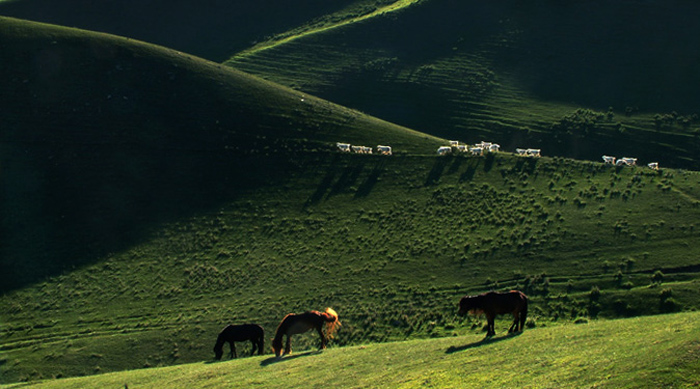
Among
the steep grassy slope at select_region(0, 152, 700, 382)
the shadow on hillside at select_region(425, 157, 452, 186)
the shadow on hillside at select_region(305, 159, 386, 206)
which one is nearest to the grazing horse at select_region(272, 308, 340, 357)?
the steep grassy slope at select_region(0, 152, 700, 382)

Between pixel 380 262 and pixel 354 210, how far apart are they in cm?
1200

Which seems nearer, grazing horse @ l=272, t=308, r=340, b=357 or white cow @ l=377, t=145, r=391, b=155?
grazing horse @ l=272, t=308, r=340, b=357

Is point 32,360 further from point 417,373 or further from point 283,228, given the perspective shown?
point 417,373

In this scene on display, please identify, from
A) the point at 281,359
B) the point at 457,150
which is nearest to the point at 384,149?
the point at 457,150

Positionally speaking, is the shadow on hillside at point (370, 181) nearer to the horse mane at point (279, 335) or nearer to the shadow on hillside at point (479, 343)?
the horse mane at point (279, 335)

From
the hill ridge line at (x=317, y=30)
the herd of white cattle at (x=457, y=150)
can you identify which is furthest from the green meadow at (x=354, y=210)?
the hill ridge line at (x=317, y=30)

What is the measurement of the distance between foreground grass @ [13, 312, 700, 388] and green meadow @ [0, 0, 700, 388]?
157 mm

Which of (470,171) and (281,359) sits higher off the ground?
(470,171)

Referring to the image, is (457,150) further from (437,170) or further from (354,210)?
(354,210)

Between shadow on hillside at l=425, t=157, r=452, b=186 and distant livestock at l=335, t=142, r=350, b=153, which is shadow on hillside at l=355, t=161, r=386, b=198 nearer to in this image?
distant livestock at l=335, t=142, r=350, b=153

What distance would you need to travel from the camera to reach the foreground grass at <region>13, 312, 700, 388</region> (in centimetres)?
1733

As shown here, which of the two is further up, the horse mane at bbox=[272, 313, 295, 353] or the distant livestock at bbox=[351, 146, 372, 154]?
the distant livestock at bbox=[351, 146, 372, 154]

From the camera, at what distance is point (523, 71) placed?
112688mm

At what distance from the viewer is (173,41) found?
144 meters
